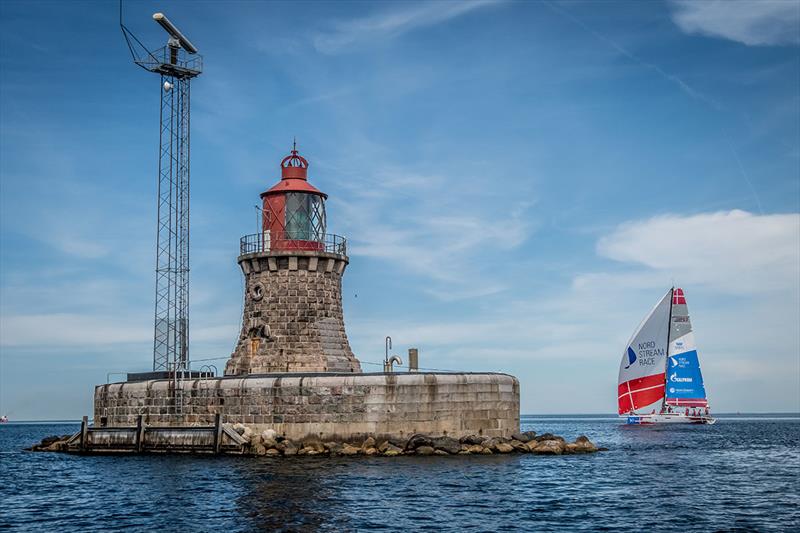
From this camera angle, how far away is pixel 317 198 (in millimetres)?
32938

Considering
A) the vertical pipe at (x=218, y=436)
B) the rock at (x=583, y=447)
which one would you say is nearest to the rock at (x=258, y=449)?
the vertical pipe at (x=218, y=436)

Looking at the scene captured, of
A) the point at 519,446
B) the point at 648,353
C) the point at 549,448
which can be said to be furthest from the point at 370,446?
the point at 648,353

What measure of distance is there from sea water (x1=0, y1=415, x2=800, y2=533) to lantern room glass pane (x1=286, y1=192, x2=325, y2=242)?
28.8 feet

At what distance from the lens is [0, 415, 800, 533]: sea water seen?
18.3m

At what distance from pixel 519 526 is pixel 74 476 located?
583 inches

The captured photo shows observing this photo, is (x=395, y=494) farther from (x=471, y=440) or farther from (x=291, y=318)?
(x=291, y=318)

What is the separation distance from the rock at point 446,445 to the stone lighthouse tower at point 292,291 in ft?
18.1

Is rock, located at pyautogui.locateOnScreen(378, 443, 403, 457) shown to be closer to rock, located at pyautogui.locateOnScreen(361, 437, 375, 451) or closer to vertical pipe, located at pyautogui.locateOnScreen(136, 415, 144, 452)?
rock, located at pyautogui.locateOnScreen(361, 437, 375, 451)

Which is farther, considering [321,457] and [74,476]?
[321,457]

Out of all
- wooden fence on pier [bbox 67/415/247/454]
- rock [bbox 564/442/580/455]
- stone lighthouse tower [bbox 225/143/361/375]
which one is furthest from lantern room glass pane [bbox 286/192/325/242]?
rock [bbox 564/442/580/455]

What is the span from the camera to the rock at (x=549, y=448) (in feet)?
103

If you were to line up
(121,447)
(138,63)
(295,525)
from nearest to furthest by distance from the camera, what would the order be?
(295,525), (121,447), (138,63)

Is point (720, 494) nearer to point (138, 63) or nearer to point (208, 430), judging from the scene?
point (208, 430)

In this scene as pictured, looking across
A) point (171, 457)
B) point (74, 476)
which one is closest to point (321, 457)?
point (171, 457)
